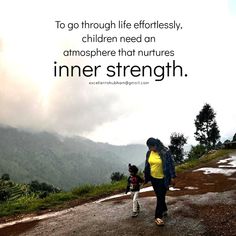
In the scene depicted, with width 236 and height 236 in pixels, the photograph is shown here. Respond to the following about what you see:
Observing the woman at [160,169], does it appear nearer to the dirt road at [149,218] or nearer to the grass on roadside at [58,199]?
the dirt road at [149,218]

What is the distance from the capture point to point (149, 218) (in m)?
11.9

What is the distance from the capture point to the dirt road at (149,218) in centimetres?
1060

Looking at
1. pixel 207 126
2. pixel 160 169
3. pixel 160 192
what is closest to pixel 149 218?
pixel 160 192

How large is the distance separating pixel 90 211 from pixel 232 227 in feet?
19.1

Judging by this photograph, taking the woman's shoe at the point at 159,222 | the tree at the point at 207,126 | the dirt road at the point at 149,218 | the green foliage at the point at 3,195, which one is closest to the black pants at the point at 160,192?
the woman's shoe at the point at 159,222

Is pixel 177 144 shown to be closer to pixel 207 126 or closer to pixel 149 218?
pixel 207 126

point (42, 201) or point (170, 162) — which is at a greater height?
point (170, 162)

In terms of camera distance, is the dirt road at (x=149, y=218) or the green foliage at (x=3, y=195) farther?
the green foliage at (x=3, y=195)

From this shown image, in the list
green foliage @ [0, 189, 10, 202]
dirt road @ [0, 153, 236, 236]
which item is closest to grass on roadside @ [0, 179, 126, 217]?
dirt road @ [0, 153, 236, 236]

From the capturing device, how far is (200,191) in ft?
53.3

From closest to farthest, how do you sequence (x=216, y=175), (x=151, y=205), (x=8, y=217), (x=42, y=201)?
(x=151, y=205)
(x=8, y=217)
(x=42, y=201)
(x=216, y=175)

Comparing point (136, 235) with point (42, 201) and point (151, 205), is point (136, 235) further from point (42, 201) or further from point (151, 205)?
point (42, 201)

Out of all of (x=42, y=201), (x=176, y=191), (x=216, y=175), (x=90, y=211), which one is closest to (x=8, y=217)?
(x=42, y=201)

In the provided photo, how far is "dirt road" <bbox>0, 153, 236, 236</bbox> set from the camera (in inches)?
417
